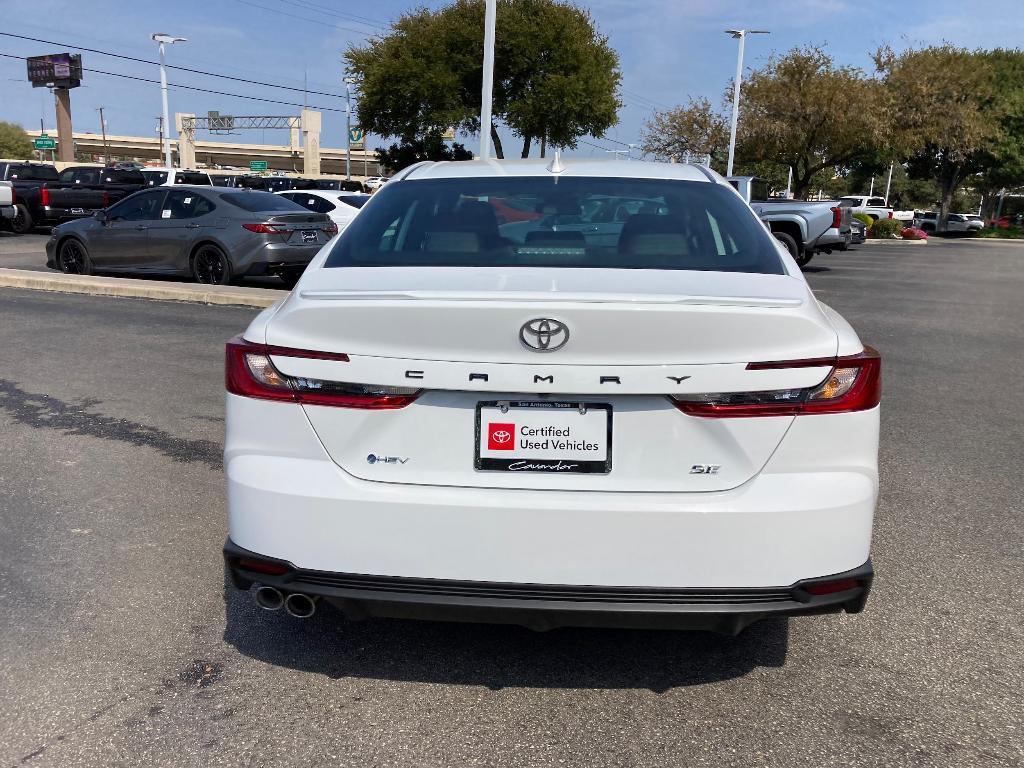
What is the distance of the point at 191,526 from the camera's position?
177 inches

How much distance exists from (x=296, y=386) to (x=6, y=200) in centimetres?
2499

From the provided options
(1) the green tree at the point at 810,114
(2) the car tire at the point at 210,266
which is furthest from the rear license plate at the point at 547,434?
(1) the green tree at the point at 810,114

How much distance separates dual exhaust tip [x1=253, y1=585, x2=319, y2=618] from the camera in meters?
2.85

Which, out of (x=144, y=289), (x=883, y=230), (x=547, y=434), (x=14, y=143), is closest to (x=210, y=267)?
(x=144, y=289)

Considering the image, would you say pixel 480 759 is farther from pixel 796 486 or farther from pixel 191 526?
pixel 191 526

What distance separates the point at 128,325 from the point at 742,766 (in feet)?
29.9

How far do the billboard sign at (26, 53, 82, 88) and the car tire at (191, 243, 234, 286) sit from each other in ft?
259

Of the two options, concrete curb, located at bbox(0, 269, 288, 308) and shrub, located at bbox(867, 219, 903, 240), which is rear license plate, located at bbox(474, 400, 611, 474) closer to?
concrete curb, located at bbox(0, 269, 288, 308)

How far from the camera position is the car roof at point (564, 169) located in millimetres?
3986

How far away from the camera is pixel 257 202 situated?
A: 13758 mm

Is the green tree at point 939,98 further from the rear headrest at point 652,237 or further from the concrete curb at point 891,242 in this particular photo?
the rear headrest at point 652,237

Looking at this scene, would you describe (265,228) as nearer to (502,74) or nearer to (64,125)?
(502,74)

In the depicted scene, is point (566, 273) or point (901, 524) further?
point (901, 524)

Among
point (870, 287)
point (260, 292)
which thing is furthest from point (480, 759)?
point (870, 287)
